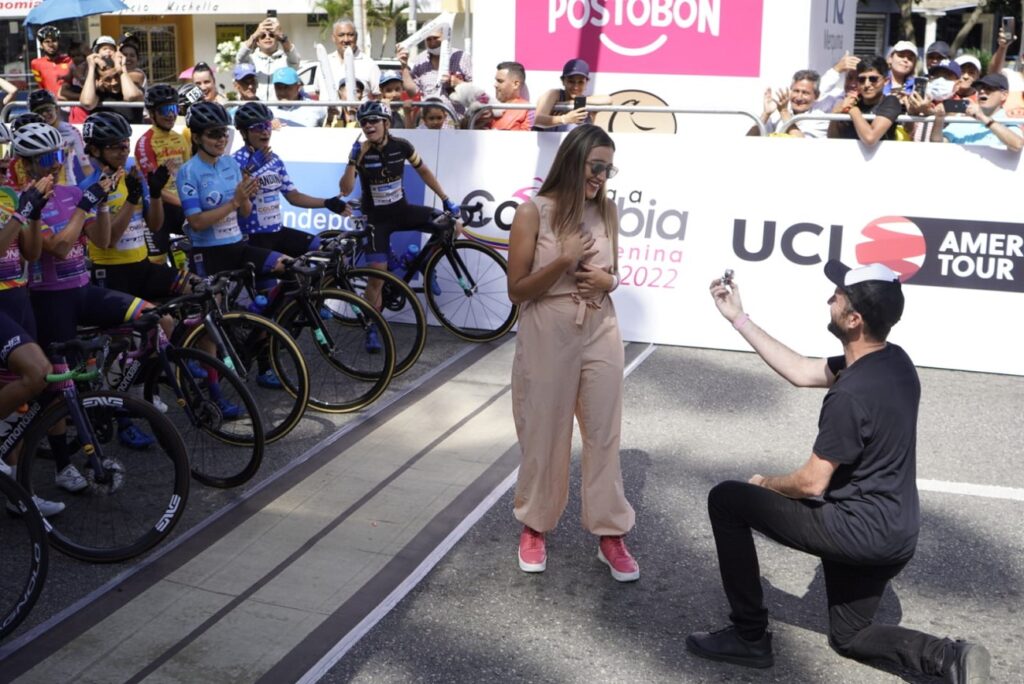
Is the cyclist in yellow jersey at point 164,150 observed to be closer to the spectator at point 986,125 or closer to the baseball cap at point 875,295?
the baseball cap at point 875,295

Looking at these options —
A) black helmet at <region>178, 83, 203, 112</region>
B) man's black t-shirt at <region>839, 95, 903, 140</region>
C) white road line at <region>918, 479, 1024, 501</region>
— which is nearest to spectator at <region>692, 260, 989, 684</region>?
white road line at <region>918, 479, 1024, 501</region>

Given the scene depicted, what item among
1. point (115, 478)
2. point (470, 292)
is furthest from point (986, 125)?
point (115, 478)

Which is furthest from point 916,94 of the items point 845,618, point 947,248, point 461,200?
point 845,618

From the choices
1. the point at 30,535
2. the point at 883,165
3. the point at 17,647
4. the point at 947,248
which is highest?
the point at 883,165

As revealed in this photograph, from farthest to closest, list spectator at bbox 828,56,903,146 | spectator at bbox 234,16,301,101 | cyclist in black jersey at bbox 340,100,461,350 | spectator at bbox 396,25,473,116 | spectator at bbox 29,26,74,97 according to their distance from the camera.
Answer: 1. spectator at bbox 396,25,473,116
2. spectator at bbox 29,26,74,97
3. spectator at bbox 234,16,301,101
4. cyclist in black jersey at bbox 340,100,461,350
5. spectator at bbox 828,56,903,146

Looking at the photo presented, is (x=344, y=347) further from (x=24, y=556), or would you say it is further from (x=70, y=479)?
(x=24, y=556)

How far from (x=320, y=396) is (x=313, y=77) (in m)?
13.8

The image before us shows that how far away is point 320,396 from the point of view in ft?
26.0

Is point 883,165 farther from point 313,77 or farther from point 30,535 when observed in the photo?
point 313,77

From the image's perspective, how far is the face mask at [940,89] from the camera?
10.5 m

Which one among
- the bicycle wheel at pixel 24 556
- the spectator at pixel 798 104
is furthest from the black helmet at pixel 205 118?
the spectator at pixel 798 104

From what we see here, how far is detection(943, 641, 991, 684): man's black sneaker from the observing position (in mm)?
4066

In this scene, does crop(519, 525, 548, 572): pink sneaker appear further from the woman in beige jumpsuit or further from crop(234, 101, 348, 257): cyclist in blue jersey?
crop(234, 101, 348, 257): cyclist in blue jersey

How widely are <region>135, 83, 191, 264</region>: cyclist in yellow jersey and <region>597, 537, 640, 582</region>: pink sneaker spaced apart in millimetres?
4447
